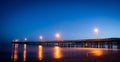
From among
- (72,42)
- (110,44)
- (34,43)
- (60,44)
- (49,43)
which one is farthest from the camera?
(34,43)

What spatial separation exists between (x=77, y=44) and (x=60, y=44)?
884cm

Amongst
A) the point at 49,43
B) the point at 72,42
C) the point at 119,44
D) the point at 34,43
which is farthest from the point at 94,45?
the point at 34,43

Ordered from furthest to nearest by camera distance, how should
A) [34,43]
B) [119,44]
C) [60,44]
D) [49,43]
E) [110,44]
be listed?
1. [34,43]
2. [49,43]
3. [60,44]
4. [110,44]
5. [119,44]

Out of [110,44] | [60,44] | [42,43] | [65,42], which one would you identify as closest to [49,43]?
[42,43]

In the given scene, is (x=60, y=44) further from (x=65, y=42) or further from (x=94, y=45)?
(x=94, y=45)

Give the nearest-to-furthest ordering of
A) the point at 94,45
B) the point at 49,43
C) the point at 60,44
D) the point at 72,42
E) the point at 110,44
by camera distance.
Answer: the point at 110,44
the point at 94,45
the point at 72,42
the point at 60,44
the point at 49,43

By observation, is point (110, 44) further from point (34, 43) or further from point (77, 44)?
point (34, 43)

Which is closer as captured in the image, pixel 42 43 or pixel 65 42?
pixel 65 42

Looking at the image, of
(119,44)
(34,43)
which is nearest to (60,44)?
(34,43)

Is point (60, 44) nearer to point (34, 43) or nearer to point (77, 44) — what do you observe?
point (77, 44)

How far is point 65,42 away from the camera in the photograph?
81.2m

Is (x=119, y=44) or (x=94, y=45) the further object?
(x=94, y=45)

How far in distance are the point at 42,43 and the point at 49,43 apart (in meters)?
3.80

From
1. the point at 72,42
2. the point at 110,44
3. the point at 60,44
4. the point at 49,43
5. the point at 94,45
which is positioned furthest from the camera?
the point at 49,43
